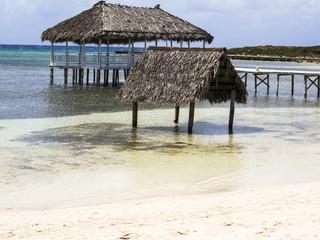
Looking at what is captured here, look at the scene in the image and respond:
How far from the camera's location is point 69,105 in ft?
80.0

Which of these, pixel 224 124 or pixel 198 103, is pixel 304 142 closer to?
pixel 224 124

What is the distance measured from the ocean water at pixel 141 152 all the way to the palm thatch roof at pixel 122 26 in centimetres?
964

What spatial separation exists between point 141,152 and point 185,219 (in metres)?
6.28

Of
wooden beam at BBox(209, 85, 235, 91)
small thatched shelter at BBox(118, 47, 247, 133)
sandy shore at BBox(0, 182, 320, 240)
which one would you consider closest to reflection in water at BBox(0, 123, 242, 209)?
Answer: sandy shore at BBox(0, 182, 320, 240)

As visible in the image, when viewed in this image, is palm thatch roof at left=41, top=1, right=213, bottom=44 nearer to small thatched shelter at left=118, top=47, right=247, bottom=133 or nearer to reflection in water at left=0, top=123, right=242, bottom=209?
small thatched shelter at left=118, top=47, right=247, bottom=133

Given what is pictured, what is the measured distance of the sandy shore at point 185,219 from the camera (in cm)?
655

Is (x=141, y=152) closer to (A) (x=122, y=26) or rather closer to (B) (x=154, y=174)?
(B) (x=154, y=174)

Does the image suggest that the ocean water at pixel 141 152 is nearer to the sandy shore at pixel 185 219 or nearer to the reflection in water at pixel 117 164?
the reflection in water at pixel 117 164

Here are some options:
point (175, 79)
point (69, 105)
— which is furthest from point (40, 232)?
point (69, 105)

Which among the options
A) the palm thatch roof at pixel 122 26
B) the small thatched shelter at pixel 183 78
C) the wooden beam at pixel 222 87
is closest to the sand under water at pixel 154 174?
the small thatched shelter at pixel 183 78

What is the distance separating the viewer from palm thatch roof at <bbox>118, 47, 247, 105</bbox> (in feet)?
50.9

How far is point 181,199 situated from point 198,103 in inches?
677

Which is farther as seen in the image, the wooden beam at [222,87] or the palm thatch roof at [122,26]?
the palm thatch roof at [122,26]

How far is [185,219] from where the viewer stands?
A: 7352mm
